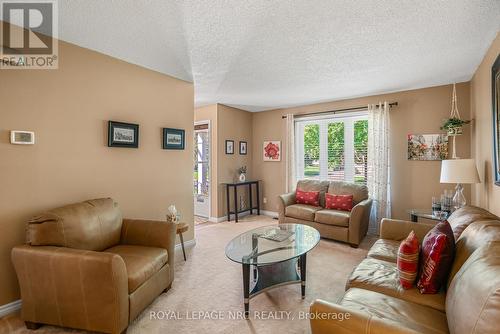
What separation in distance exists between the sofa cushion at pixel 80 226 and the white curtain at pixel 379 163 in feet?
12.6

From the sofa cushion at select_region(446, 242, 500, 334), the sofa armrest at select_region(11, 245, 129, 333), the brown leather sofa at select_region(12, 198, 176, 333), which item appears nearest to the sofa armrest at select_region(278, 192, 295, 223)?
the brown leather sofa at select_region(12, 198, 176, 333)

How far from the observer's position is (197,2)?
178cm

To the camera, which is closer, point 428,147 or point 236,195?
point 428,147

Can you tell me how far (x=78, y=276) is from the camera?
170 centimetres

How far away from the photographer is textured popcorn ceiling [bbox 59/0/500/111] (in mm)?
1844

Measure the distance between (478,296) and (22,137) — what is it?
324 centimetres

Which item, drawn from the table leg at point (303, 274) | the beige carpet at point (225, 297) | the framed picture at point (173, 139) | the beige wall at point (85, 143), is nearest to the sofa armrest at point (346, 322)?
the beige carpet at point (225, 297)

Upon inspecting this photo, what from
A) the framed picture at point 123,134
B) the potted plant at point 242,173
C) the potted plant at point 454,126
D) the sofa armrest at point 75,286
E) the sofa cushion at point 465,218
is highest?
the potted plant at point 454,126

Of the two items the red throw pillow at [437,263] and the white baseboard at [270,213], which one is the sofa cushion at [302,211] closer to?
the white baseboard at [270,213]

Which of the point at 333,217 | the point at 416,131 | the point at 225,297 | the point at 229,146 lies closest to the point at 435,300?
the point at 225,297

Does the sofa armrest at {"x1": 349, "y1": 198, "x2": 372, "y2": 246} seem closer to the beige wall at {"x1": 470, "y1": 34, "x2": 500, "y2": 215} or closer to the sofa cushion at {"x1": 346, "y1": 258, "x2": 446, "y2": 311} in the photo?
the beige wall at {"x1": 470, "y1": 34, "x2": 500, "y2": 215}

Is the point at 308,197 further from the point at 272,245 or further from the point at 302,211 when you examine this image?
the point at 272,245

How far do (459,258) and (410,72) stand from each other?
2576 mm

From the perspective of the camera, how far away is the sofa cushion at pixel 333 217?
3.63 meters
